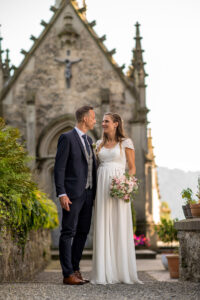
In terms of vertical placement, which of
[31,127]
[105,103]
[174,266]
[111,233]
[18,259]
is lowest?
[174,266]

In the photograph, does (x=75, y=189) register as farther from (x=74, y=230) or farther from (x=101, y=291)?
(x=101, y=291)

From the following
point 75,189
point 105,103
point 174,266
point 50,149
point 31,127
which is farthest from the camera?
point 50,149

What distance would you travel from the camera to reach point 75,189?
5.09 meters

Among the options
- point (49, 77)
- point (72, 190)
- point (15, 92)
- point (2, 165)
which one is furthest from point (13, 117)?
point (72, 190)

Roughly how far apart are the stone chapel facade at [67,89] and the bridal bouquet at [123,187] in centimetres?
1087

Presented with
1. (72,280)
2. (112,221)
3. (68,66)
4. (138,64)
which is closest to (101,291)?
(72,280)

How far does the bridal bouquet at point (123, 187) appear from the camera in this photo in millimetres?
5238

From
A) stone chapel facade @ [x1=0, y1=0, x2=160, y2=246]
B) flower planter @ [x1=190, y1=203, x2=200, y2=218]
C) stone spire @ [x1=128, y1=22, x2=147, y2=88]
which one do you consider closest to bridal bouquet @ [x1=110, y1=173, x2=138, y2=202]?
flower planter @ [x1=190, y1=203, x2=200, y2=218]

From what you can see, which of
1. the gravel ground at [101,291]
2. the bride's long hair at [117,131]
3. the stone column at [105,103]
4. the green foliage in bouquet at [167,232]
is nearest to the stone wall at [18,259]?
the gravel ground at [101,291]

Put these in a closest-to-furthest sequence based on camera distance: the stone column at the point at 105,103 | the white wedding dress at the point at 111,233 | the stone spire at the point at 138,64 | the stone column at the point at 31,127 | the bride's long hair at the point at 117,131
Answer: the white wedding dress at the point at 111,233
the bride's long hair at the point at 117,131
the stone column at the point at 105,103
the stone column at the point at 31,127
the stone spire at the point at 138,64

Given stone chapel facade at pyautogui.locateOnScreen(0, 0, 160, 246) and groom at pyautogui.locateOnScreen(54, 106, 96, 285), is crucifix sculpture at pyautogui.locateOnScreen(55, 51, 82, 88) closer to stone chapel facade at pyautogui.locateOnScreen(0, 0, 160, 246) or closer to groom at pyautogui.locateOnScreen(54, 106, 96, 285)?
stone chapel facade at pyautogui.locateOnScreen(0, 0, 160, 246)

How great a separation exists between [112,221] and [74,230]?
54 centimetres

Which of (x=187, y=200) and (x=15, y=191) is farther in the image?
(x=187, y=200)

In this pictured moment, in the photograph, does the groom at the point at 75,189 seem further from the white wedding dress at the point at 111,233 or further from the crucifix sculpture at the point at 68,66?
the crucifix sculpture at the point at 68,66
